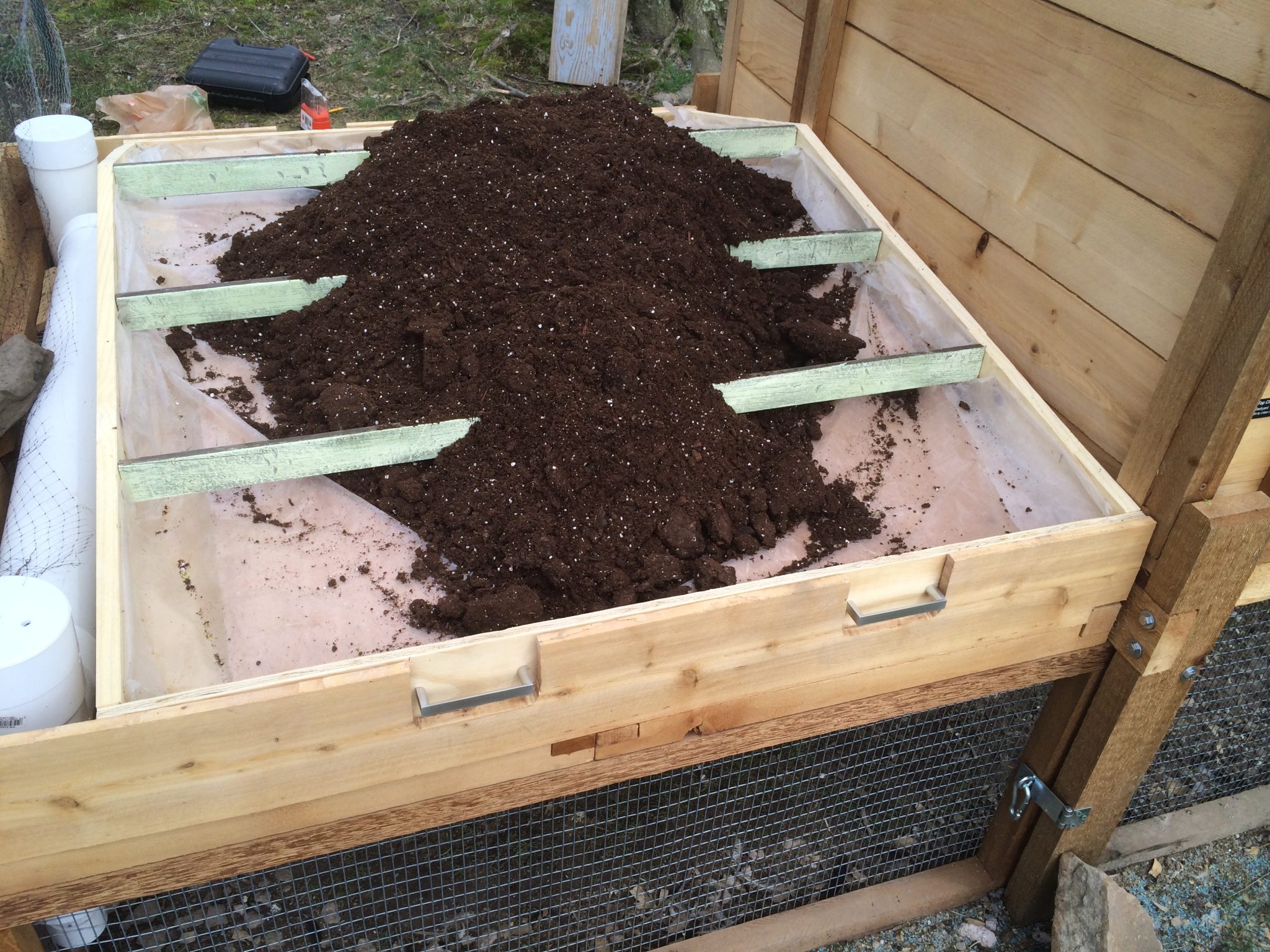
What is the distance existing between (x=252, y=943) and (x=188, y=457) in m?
1.11

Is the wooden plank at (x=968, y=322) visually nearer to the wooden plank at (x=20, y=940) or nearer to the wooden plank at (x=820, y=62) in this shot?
the wooden plank at (x=820, y=62)

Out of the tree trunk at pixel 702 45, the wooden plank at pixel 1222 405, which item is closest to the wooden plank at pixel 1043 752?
the wooden plank at pixel 1222 405

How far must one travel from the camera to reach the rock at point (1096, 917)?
2.04 metres

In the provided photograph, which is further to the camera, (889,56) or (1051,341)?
(889,56)

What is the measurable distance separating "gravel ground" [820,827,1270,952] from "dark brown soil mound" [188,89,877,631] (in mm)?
1011

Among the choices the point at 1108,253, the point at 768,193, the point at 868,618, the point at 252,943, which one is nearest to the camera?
the point at 868,618

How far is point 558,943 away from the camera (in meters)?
2.19

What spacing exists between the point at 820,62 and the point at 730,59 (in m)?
0.63

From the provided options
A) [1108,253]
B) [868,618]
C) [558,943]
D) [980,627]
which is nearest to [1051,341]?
[1108,253]

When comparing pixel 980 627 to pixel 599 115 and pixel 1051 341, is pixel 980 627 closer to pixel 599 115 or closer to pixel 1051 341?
pixel 1051 341

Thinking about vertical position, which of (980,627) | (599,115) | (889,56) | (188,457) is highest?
(889,56)

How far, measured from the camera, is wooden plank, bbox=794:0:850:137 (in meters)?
2.74

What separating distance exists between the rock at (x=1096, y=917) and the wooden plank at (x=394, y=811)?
→ 1.80 feet

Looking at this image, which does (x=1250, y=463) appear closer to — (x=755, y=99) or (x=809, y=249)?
(x=809, y=249)
